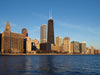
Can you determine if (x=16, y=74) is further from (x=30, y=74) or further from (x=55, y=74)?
(x=55, y=74)

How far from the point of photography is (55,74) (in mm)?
60281

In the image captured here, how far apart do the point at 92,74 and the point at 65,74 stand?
11598 mm

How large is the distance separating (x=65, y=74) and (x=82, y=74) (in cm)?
717

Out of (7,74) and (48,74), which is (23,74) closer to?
(7,74)

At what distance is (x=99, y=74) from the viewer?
61500 millimetres

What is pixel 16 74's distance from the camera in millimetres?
58656

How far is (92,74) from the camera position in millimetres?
61594

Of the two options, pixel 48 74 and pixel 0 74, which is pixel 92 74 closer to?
pixel 48 74

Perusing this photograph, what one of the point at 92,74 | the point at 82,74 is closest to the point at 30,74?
the point at 82,74

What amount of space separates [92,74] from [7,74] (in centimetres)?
3513

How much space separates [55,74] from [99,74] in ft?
61.1

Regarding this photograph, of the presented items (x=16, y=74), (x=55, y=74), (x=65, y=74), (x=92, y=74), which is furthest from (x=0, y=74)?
(x=92, y=74)

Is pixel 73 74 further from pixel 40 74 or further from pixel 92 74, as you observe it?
pixel 40 74

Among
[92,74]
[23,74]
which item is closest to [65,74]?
[92,74]
